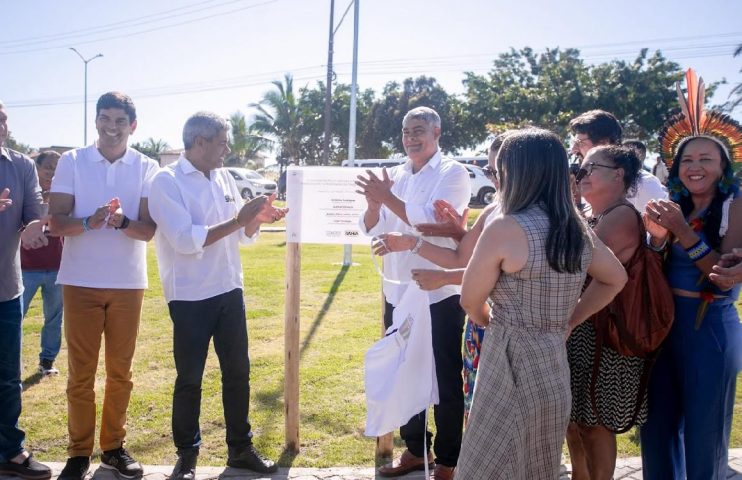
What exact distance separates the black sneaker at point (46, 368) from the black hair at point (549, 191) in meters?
5.00

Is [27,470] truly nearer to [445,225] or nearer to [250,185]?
[445,225]

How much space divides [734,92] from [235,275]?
123 feet

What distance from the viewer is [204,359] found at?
12.0 feet

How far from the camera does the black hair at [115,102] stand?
3.58 metres

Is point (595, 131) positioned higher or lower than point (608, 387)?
higher

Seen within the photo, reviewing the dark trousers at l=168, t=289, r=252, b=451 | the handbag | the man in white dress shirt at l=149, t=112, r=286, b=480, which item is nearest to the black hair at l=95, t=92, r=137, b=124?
the man in white dress shirt at l=149, t=112, r=286, b=480

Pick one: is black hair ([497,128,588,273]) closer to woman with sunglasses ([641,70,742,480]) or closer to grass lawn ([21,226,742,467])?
woman with sunglasses ([641,70,742,480])

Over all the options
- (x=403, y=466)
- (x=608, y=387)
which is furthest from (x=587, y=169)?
(x=403, y=466)

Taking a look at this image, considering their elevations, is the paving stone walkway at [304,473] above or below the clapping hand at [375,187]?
below

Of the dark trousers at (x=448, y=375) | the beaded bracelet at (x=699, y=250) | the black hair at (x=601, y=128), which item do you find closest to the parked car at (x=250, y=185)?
the dark trousers at (x=448, y=375)

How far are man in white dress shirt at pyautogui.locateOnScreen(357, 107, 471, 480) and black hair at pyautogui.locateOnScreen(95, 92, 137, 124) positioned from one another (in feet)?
5.01

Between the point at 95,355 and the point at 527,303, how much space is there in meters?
2.70

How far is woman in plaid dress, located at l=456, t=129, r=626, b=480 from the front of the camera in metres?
2.23

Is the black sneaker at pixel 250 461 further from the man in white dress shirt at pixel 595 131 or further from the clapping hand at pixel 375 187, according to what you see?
the man in white dress shirt at pixel 595 131
